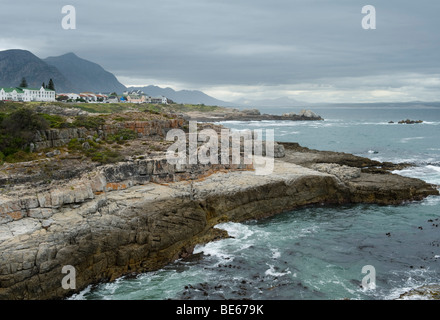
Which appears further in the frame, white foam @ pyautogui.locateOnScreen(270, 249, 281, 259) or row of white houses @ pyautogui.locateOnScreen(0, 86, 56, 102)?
row of white houses @ pyautogui.locateOnScreen(0, 86, 56, 102)

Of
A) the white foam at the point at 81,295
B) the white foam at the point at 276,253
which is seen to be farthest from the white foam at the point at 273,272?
the white foam at the point at 81,295

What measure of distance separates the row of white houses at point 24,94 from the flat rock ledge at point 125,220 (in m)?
69.3

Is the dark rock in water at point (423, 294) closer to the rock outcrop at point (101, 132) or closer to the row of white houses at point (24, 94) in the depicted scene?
the rock outcrop at point (101, 132)

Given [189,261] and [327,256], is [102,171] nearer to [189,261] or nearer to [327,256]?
[189,261]

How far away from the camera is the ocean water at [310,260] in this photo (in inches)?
679

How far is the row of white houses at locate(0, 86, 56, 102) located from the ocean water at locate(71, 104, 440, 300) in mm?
73973

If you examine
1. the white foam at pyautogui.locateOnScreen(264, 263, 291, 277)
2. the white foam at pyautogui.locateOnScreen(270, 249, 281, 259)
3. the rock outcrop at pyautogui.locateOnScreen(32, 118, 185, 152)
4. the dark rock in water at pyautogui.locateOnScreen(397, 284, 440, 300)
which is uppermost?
the rock outcrop at pyautogui.locateOnScreen(32, 118, 185, 152)

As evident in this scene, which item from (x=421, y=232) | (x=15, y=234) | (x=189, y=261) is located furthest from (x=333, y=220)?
(x=15, y=234)

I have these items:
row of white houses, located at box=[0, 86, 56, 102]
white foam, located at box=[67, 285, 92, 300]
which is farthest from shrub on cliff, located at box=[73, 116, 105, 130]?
row of white houses, located at box=[0, 86, 56, 102]

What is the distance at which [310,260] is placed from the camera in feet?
67.2

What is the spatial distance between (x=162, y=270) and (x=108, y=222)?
4.01 m

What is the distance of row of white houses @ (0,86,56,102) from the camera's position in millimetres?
79137

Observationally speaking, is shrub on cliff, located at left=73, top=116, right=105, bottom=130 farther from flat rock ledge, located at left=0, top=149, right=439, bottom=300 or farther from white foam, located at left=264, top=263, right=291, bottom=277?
white foam, located at left=264, top=263, right=291, bottom=277

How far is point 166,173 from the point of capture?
25500mm
